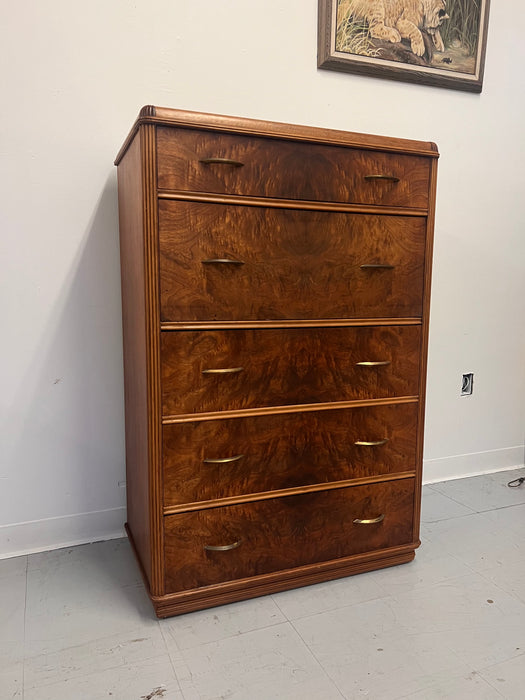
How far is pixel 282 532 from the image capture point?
1438mm

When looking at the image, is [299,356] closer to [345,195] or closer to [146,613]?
[345,195]

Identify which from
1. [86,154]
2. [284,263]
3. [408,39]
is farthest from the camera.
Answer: [408,39]

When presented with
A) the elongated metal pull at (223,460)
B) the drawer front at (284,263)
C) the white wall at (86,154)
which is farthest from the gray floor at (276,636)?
the drawer front at (284,263)

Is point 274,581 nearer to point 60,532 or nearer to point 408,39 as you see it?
point 60,532

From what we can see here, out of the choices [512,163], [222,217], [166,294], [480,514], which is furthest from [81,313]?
[512,163]

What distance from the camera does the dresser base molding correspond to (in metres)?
1.34

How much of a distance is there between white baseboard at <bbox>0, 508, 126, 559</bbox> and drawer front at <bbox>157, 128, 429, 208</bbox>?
3.83 ft

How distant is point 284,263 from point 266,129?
13.4 inches

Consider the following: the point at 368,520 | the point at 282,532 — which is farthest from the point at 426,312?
the point at 282,532

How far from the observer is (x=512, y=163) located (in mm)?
2262

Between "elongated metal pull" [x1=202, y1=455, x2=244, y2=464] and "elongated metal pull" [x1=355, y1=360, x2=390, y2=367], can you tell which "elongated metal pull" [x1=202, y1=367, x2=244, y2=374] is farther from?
"elongated metal pull" [x1=355, y1=360, x2=390, y2=367]

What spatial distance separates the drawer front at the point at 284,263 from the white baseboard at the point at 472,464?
3.44 feet

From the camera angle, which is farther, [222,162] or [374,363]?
[374,363]

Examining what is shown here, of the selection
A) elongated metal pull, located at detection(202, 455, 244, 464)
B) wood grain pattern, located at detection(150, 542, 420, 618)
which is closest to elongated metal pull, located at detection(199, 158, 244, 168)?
elongated metal pull, located at detection(202, 455, 244, 464)
